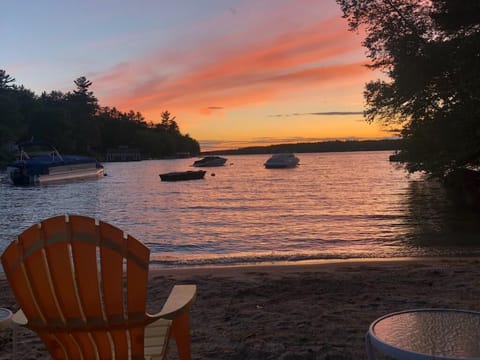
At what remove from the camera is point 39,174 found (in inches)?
1802

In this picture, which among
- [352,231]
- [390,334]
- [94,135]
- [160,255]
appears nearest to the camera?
[390,334]

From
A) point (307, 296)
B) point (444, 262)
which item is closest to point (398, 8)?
point (444, 262)

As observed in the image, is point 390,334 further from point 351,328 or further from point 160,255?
point 160,255

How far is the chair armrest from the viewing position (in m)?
2.69

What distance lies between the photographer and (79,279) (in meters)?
2.46

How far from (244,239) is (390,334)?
11.5 meters

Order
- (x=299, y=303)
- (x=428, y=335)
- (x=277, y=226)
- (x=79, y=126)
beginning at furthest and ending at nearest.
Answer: (x=79, y=126) < (x=277, y=226) < (x=299, y=303) < (x=428, y=335)

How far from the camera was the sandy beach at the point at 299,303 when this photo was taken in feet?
13.8

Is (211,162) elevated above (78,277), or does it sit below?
below

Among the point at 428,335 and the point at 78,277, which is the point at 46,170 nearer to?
the point at 78,277

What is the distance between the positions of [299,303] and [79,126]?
411 ft

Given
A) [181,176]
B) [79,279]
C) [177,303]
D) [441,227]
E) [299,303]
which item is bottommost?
[441,227]

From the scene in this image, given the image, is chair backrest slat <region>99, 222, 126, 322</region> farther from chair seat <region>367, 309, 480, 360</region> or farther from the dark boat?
the dark boat

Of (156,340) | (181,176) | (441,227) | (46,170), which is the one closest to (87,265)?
(156,340)
